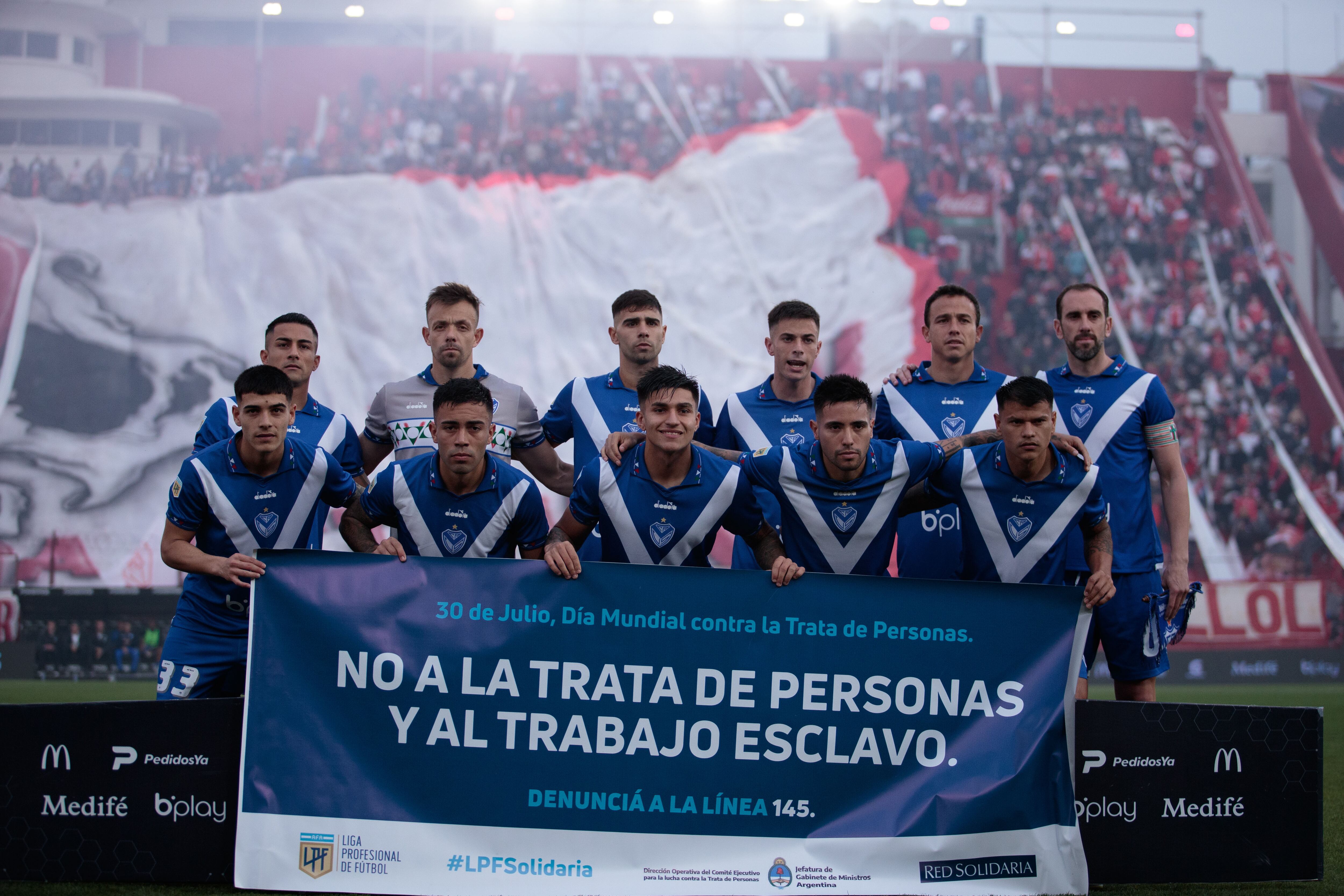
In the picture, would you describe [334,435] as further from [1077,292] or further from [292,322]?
[1077,292]

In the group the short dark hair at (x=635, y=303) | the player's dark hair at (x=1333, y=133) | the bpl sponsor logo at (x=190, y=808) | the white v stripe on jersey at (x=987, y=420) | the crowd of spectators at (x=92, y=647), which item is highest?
the player's dark hair at (x=1333, y=133)

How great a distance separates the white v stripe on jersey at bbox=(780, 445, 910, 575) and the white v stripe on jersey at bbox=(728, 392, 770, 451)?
Result: 60cm

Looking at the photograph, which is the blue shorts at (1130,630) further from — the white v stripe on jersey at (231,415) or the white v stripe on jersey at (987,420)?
the white v stripe on jersey at (231,415)

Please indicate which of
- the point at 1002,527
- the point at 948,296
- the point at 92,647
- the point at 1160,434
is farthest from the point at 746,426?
the point at 92,647

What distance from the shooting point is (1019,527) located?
3965 millimetres

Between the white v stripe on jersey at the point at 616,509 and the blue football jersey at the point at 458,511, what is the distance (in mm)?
262

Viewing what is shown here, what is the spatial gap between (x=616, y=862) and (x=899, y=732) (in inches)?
39.7

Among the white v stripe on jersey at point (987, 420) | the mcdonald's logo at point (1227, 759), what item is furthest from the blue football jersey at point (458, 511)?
the mcdonald's logo at point (1227, 759)

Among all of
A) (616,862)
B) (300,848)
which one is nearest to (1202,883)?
(616,862)

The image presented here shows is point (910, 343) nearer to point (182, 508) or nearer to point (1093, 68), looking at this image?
point (1093, 68)

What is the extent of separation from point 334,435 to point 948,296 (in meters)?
2.68

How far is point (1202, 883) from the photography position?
3605 millimetres

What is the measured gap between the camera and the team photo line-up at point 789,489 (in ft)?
12.9

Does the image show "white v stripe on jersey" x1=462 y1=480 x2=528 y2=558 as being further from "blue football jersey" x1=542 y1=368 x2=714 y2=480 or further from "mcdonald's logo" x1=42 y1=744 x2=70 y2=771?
"mcdonald's logo" x1=42 y1=744 x2=70 y2=771
